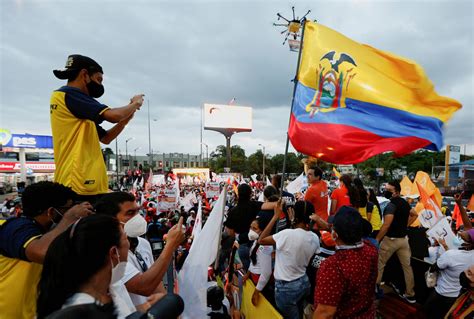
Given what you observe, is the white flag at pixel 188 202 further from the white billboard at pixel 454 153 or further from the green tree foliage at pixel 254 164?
the green tree foliage at pixel 254 164

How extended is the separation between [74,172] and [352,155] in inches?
114

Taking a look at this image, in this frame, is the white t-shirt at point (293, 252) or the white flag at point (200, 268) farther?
the white t-shirt at point (293, 252)

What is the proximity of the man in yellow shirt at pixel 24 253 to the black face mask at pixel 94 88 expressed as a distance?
94 centimetres

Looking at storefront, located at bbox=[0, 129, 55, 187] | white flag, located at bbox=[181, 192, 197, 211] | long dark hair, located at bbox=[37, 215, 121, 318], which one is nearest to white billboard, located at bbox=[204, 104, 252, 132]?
storefront, located at bbox=[0, 129, 55, 187]

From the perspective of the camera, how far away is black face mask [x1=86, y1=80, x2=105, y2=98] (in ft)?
7.48

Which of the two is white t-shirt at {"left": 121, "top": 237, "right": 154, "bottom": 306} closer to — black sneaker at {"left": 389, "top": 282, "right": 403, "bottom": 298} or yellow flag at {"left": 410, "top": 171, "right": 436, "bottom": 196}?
black sneaker at {"left": 389, "top": 282, "right": 403, "bottom": 298}

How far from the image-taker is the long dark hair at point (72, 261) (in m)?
1.13

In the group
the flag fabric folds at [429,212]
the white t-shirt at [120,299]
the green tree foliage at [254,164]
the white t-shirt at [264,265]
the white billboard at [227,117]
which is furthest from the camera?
the green tree foliage at [254,164]

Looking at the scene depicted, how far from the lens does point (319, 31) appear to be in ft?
12.8

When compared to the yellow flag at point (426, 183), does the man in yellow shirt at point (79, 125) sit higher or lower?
higher

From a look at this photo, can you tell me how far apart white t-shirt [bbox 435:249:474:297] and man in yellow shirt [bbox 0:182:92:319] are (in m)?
3.95

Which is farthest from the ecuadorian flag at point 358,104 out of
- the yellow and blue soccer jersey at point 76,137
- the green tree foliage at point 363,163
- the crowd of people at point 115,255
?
the green tree foliage at point 363,163

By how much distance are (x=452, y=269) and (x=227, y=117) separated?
165 ft

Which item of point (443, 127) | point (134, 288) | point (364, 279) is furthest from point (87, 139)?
point (443, 127)
